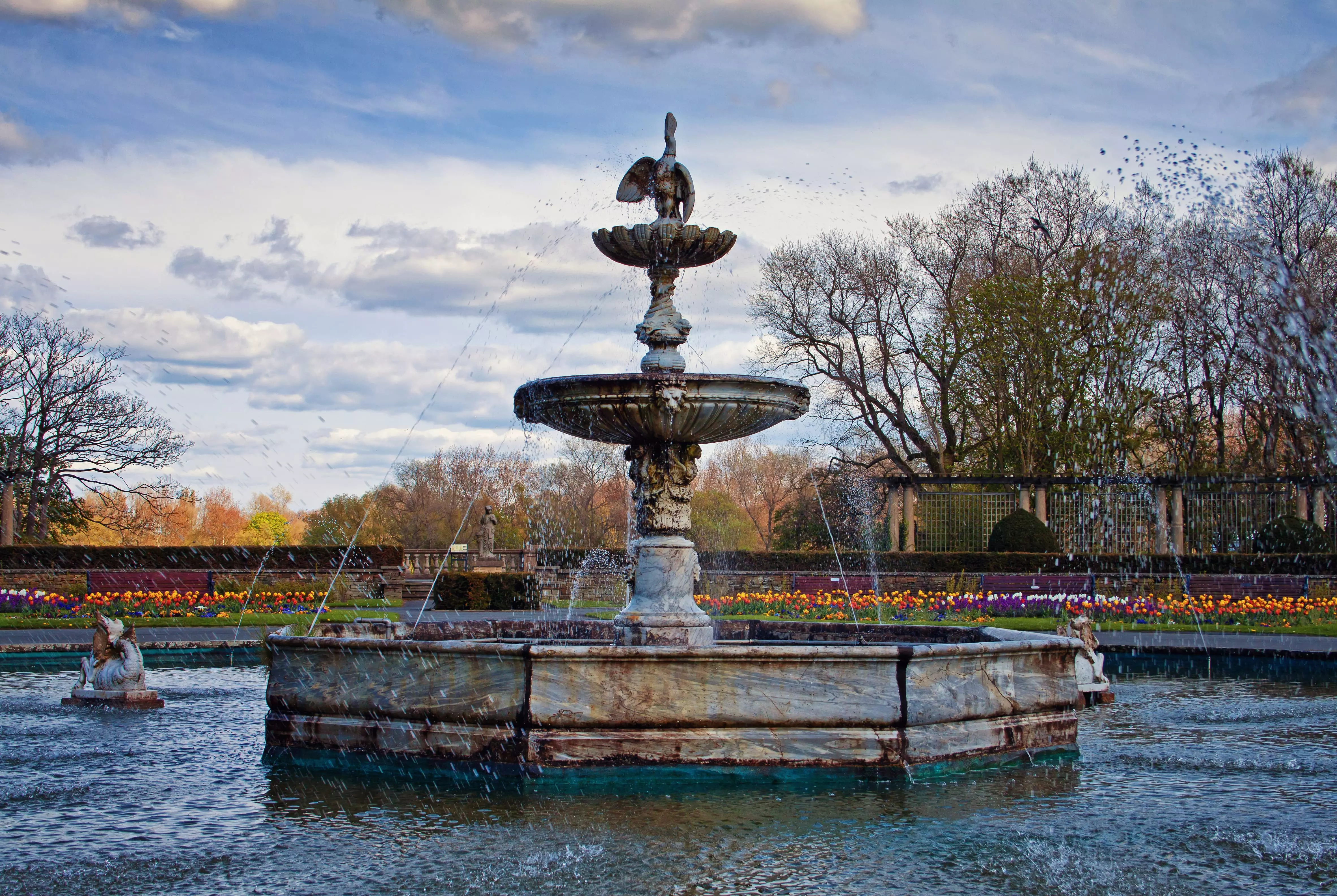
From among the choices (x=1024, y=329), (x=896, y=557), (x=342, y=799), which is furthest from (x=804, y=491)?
(x=342, y=799)

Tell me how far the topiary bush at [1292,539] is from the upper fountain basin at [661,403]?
19.8m

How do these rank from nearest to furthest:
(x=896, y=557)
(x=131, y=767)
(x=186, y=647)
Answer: (x=131, y=767), (x=186, y=647), (x=896, y=557)

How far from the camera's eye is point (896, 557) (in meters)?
26.3

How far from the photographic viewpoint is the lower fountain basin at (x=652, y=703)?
682 centimetres

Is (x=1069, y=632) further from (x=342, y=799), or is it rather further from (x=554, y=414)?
(x=342, y=799)

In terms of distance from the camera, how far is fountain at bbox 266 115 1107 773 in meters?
6.83

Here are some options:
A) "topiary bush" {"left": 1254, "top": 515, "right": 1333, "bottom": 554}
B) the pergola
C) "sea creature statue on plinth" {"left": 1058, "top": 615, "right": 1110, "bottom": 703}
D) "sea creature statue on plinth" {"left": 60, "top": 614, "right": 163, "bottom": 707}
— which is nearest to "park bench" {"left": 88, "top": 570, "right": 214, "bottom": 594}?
"sea creature statue on plinth" {"left": 60, "top": 614, "right": 163, "bottom": 707}

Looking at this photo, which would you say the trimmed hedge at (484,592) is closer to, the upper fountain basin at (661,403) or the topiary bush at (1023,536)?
the topiary bush at (1023,536)

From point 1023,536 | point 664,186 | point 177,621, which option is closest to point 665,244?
point 664,186

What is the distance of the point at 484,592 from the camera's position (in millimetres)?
26922

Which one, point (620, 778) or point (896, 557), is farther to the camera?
point (896, 557)

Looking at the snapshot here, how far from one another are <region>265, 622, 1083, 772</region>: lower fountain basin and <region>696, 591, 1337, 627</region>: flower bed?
1060cm

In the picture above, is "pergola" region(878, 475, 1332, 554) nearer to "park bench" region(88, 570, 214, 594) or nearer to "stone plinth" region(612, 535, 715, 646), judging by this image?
"park bench" region(88, 570, 214, 594)

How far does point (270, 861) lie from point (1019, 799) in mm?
3953
